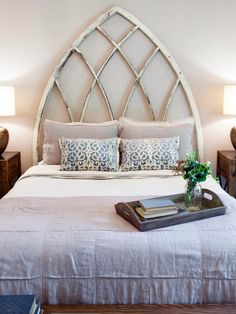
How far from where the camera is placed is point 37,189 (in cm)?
250

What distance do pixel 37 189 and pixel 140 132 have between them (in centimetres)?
109

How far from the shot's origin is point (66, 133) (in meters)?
3.20

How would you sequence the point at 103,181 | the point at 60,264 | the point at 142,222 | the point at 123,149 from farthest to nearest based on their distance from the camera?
1. the point at 123,149
2. the point at 103,181
3. the point at 142,222
4. the point at 60,264

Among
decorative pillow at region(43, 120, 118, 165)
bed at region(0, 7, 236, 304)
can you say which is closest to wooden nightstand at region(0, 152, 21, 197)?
decorative pillow at region(43, 120, 118, 165)

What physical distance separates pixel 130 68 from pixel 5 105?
1182mm

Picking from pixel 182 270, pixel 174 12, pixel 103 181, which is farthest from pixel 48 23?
pixel 182 270

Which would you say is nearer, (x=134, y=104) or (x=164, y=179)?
(x=164, y=179)

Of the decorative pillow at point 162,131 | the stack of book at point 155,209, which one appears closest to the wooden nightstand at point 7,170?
the decorative pillow at point 162,131

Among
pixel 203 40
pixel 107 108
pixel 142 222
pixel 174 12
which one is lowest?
pixel 142 222

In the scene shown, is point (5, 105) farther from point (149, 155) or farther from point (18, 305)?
point (18, 305)

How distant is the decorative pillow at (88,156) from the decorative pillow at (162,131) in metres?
0.28

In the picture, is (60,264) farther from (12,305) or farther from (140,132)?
(140,132)

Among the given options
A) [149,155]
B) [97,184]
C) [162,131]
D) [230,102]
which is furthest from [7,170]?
[230,102]

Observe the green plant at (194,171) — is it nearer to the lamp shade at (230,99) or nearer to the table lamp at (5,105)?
the lamp shade at (230,99)
